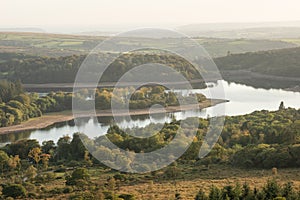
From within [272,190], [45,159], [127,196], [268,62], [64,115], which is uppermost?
[268,62]

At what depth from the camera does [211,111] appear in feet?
167

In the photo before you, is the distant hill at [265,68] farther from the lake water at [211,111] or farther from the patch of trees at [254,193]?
the patch of trees at [254,193]

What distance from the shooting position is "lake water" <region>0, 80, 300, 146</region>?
42.7 m

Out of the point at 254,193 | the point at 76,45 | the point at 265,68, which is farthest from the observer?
the point at 76,45

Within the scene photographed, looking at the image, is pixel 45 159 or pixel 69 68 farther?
pixel 69 68

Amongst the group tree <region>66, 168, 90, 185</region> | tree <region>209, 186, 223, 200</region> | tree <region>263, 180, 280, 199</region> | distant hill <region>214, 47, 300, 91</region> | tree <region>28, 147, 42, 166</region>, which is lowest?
tree <region>28, 147, 42, 166</region>

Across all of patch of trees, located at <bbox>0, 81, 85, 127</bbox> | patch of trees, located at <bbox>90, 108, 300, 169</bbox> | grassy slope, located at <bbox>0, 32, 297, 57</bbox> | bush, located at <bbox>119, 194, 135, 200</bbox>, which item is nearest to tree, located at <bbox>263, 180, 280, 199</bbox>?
bush, located at <bbox>119, 194, 135, 200</bbox>

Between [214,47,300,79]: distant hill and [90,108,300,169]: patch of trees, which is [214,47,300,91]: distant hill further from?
[90,108,300,169]: patch of trees

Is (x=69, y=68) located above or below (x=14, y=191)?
above

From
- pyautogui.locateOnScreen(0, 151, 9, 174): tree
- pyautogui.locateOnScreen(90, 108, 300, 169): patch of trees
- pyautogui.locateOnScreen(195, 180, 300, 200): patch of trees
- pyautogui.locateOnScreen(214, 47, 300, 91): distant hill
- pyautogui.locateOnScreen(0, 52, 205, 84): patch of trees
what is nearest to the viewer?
pyautogui.locateOnScreen(195, 180, 300, 200): patch of trees

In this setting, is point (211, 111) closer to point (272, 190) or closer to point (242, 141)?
point (242, 141)

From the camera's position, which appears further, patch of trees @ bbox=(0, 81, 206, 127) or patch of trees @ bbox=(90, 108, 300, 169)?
patch of trees @ bbox=(0, 81, 206, 127)

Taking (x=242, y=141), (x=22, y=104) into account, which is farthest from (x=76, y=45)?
(x=242, y=141)

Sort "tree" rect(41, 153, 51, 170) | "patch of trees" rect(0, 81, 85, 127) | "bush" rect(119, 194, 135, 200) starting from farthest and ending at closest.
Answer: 1. "patch of trees" rect(0, 81, 85, 127)
2. "tree" rect(41, 153, 51, 170)
3. "bush" rect(119, 194, 135, 200)
